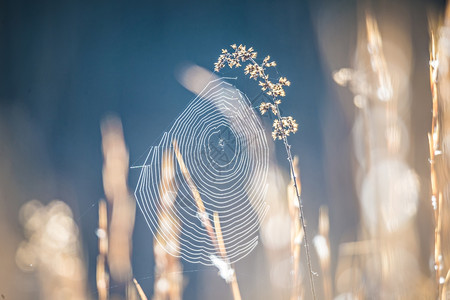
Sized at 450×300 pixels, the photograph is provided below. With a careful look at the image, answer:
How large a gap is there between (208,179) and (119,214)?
36cm

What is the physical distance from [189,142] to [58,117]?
54cm

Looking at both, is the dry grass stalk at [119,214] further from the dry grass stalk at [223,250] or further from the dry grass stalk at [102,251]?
the dry grass stalk at [223,250]

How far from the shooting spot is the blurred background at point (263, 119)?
1475 mm

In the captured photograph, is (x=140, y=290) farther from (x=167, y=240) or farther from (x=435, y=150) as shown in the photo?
(x=435, y=150)

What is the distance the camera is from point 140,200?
1455 millimetres

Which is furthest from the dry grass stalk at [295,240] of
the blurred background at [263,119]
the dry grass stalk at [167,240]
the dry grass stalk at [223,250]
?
the dry grass stalk at [167,240]

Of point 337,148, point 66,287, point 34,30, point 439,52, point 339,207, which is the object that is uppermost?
point 34,30

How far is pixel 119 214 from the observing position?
1.46m

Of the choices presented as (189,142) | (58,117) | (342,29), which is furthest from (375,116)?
(58,117)

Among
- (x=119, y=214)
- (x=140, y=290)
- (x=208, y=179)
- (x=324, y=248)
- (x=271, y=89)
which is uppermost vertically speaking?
(x=271, y=89)

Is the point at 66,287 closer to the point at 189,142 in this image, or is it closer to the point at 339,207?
the point at 189,142

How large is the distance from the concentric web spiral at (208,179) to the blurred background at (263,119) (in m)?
0.05

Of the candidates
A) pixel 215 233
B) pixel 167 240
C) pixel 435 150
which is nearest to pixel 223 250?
pixel 215 233

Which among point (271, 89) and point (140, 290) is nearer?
point (271, 89)
